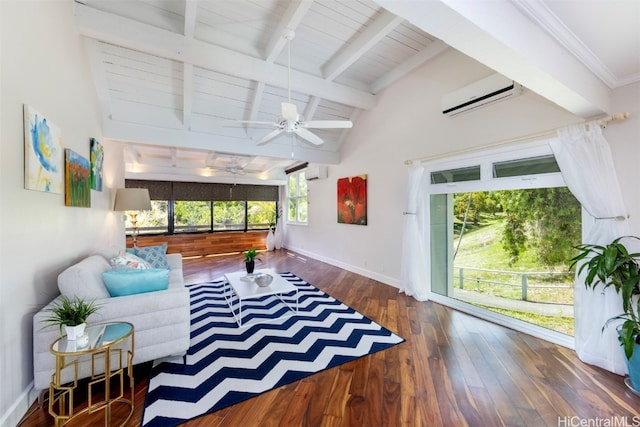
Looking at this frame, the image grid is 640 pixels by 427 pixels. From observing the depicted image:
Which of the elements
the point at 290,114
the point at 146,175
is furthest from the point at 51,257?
the point at 146,175

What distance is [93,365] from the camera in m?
1.76

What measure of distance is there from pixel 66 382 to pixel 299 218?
6280mm

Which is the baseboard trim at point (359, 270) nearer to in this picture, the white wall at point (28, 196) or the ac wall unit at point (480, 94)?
the ac wall unit at point (480, 94)

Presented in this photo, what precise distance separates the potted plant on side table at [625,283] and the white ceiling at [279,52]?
1206 mm

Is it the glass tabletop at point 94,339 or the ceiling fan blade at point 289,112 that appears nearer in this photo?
the glass tabletop at point 94,339

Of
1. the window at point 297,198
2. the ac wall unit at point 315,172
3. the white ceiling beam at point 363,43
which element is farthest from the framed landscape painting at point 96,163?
the window at point 297,198

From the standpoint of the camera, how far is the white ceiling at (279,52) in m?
1.55

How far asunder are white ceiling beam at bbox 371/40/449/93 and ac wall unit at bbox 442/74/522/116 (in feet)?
2.12

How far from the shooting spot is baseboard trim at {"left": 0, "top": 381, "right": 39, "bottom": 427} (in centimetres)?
150

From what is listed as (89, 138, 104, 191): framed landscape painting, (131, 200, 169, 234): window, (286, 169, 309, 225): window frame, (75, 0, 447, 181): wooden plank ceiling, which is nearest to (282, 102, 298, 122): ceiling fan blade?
(75, 0, 447, 181): wooden plank ceiling

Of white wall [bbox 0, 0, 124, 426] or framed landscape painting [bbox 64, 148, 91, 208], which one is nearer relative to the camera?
white wall [bbox 0, 0, 124, 426]

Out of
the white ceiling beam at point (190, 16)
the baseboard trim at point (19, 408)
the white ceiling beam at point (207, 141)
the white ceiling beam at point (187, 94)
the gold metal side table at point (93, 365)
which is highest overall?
the white ceiling beam at point (190, 16)

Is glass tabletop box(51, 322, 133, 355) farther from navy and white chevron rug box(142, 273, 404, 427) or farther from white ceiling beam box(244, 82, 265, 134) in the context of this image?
white ceiling beam box(244, 82, 265, 134)

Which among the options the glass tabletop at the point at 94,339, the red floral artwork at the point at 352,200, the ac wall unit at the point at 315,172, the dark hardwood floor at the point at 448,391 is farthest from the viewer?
the ac wall unit at the point at 315,172
